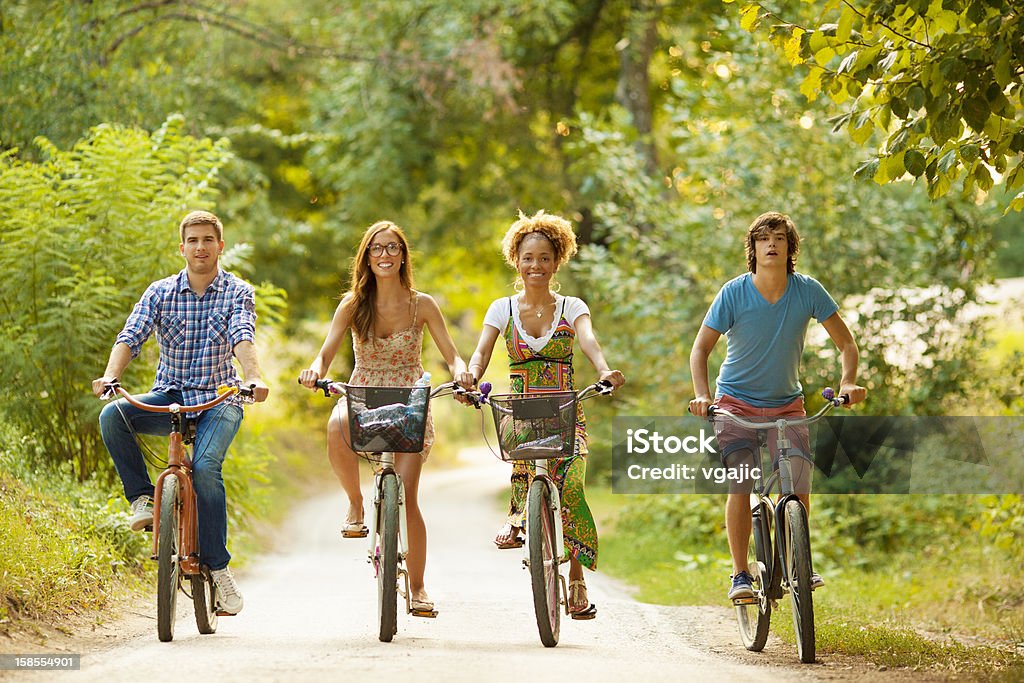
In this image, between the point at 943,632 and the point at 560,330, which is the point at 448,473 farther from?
the point at 560,330

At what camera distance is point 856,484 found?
1366cm

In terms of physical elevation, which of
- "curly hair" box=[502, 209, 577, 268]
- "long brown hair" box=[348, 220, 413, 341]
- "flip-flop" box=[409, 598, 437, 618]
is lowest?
"flip-flop" box=[409, 598, 437, 618]

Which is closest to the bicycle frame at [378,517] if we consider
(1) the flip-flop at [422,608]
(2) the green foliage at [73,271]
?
(1) the flip-flop at [422,608]

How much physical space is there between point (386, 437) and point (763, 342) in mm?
2142

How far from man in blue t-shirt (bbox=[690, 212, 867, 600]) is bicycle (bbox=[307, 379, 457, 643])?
152cm

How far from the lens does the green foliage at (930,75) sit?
245 inches

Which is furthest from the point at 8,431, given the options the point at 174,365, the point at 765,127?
the point at 765,127

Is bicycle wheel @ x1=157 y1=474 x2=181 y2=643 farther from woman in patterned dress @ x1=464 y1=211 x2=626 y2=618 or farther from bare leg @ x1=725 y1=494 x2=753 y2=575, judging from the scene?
bare leg @ x1=725 y1=494 x2=753 y2=575

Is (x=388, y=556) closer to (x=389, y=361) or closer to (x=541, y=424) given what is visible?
(x=541, y=424)

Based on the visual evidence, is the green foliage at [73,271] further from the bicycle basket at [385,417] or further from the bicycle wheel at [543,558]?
the bicycle wheel at [543,558]

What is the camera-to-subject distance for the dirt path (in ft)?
18.8

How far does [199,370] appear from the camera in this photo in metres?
7.01

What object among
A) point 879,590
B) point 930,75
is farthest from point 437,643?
point 879,590

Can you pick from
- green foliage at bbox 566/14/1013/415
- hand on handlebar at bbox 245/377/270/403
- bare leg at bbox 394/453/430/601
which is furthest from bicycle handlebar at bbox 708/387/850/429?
A: green foliage at bbox 566/14/1013/415
